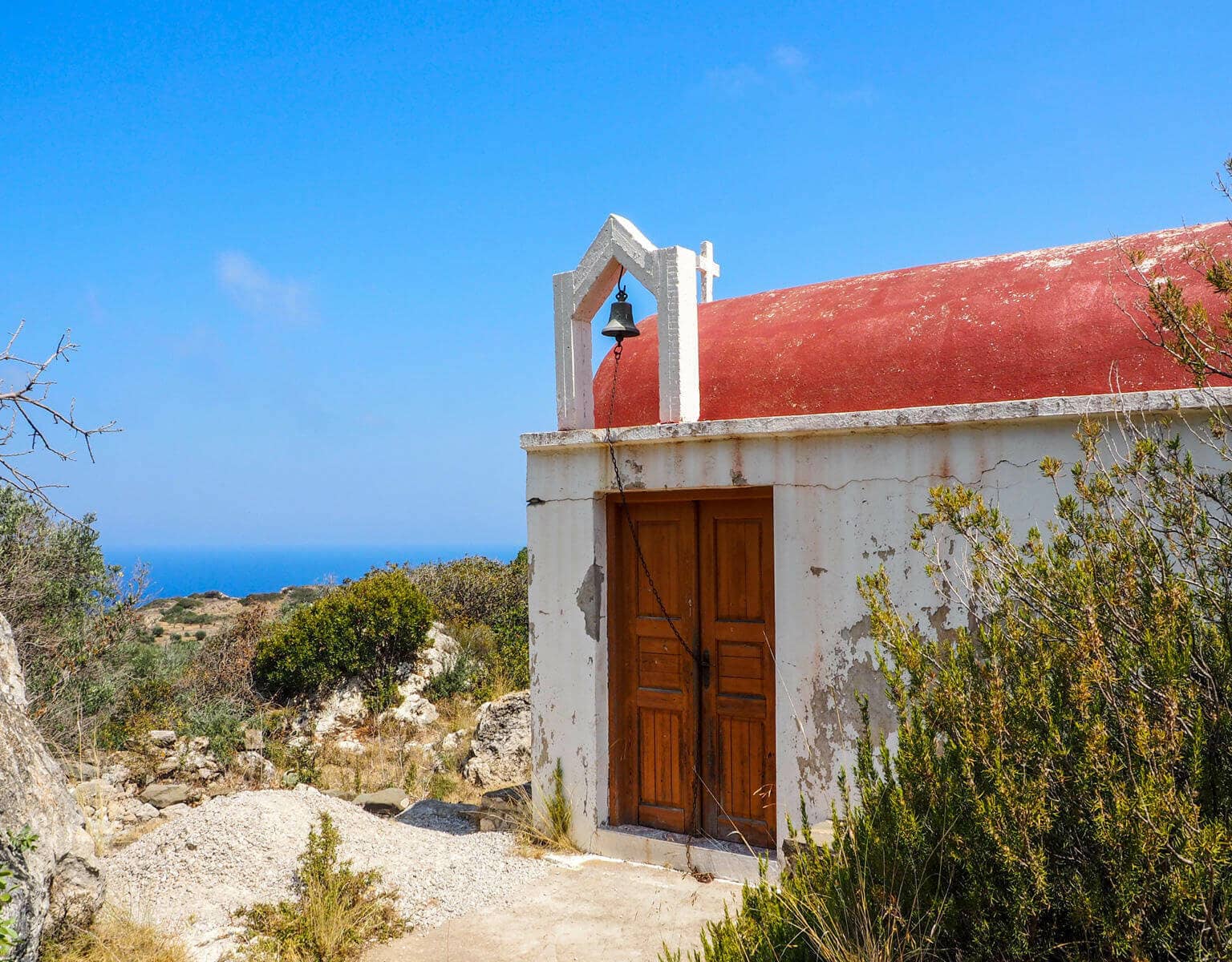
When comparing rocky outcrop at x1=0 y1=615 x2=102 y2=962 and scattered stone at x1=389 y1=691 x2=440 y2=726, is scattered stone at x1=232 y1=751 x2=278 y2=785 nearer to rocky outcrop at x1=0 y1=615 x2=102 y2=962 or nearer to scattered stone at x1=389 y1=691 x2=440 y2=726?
scattered stone at x1=389 y1=691 x2=440 y2=726

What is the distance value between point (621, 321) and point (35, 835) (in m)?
4.51

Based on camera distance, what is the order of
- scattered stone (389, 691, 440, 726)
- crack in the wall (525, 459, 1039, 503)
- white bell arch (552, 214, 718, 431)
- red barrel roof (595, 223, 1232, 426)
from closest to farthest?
crack in the wall (525, 459, 1039, 503), red barrel roof (595, 223, 1232, 426), white bell arch (552, 214, 718, 431), scattered stone (389, 691, 440, 726)

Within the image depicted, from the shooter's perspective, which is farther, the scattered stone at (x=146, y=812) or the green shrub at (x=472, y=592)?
the green shrub at (x=472, y=592)

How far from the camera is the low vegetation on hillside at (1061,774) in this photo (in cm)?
281

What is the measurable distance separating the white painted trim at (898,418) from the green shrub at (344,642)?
23.1 ft

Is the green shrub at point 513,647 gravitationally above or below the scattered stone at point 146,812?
above

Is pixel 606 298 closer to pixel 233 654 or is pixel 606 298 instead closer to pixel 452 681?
pixel 452 681

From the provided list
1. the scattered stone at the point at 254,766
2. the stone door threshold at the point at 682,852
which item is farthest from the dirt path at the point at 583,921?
the scattered stone at the point at 254,766

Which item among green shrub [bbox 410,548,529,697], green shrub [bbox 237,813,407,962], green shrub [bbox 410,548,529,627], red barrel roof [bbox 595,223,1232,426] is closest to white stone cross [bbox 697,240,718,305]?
red barrel roof [bbox 595,223,1232,426]

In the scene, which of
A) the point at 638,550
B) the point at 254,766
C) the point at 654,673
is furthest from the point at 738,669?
the point at 254,766

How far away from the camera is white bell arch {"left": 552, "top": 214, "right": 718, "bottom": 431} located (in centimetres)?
646

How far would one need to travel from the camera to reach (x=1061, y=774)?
3.00 m

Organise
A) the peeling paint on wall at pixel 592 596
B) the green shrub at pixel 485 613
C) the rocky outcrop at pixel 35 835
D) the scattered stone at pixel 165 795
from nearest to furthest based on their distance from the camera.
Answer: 1. the rocky outcrop at pixel 35 835
2. the peeling paint on wall at pixel 592 596
3. the scattered stone at pixel 165 795
4. the green shrub at pixel 485 613

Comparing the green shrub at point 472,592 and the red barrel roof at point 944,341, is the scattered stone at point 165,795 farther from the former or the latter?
the green shrub at point 472,592
